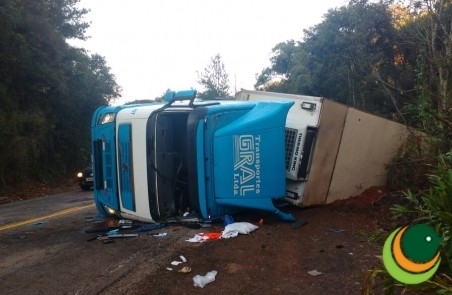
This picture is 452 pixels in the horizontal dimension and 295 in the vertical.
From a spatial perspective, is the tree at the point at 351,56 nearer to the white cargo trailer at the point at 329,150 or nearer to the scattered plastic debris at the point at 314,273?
the white cargo trailer at the point at 329,150

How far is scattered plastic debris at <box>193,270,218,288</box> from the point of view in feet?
13.0

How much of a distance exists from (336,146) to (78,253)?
3934 millimetres

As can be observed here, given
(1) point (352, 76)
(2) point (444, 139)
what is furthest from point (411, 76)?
(2) point (444, 139)

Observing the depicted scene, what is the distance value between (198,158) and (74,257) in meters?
1.94

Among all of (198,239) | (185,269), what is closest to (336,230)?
(198,239)

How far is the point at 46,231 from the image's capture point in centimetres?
684

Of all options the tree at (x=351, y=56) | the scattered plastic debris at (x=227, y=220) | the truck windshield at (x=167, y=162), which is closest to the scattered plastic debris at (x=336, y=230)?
the scattered plastic debris at (x=227, y=220)

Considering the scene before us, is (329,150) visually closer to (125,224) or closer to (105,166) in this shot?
(125,224)

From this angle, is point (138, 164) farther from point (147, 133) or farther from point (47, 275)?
point (47, 275)

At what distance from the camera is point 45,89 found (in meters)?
19.9

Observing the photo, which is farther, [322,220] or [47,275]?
[322,220]

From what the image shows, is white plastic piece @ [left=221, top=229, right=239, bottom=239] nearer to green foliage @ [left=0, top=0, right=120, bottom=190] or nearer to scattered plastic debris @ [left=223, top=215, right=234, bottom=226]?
scattered plastic debris @ [left=223, top=215, right=234, bottom=226]

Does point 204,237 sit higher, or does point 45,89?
point 45,89

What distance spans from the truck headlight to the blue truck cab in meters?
0.22
